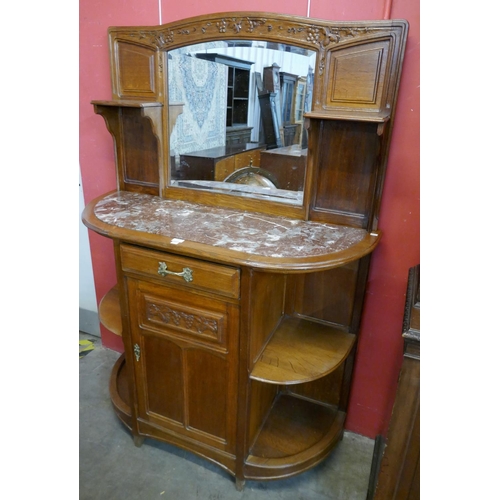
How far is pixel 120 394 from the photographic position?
1.85 metres

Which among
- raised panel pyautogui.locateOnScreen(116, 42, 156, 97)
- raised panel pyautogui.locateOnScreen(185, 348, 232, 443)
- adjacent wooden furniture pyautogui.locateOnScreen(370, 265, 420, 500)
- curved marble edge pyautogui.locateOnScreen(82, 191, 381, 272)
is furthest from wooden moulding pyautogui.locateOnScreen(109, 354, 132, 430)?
raised panel pyautogui.locateOnScreen(116, 42, 156, 97)

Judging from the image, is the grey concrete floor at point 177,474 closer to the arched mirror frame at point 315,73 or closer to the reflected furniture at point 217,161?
the arched mirror frame at point 315,73

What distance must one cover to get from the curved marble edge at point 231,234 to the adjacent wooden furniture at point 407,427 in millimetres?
264

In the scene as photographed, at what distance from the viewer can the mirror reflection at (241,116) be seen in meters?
1.39

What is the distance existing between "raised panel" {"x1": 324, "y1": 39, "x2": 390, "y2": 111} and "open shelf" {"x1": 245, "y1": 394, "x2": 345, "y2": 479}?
4.32ft

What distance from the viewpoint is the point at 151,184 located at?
1757 mm

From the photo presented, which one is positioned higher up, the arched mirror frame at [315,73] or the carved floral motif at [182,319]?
the arched mirror frame at [315,73]

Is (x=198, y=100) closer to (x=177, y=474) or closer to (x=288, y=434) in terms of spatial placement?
(x=288, y=434)

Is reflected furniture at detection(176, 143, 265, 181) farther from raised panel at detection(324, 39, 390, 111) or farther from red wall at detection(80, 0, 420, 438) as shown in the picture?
red wall at detection(80, 0, 420, 438)

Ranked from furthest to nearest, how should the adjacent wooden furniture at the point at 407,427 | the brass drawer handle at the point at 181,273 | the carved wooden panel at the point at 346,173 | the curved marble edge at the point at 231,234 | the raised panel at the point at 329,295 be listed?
1. the raised panel at the point at 329,295
2. the carved wooden panel at the point at 346,173
3. the brass drawer handle at the point at 181,273
4. the curved marble edge at the point at 231,234
5. the adjacent wooden furniture at the point at 407,427

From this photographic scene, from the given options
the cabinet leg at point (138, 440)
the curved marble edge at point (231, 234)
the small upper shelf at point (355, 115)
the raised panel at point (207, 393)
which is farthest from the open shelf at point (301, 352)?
the small upper shelf at point (355, 115)

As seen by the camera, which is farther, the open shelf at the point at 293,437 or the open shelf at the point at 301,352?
the open shelf at the point at 293,437

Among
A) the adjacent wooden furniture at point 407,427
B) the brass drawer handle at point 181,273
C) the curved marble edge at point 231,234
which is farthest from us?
the brass drawer handle at point 181,273

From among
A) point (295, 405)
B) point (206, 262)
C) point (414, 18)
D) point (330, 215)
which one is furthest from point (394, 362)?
point (414, 18)
